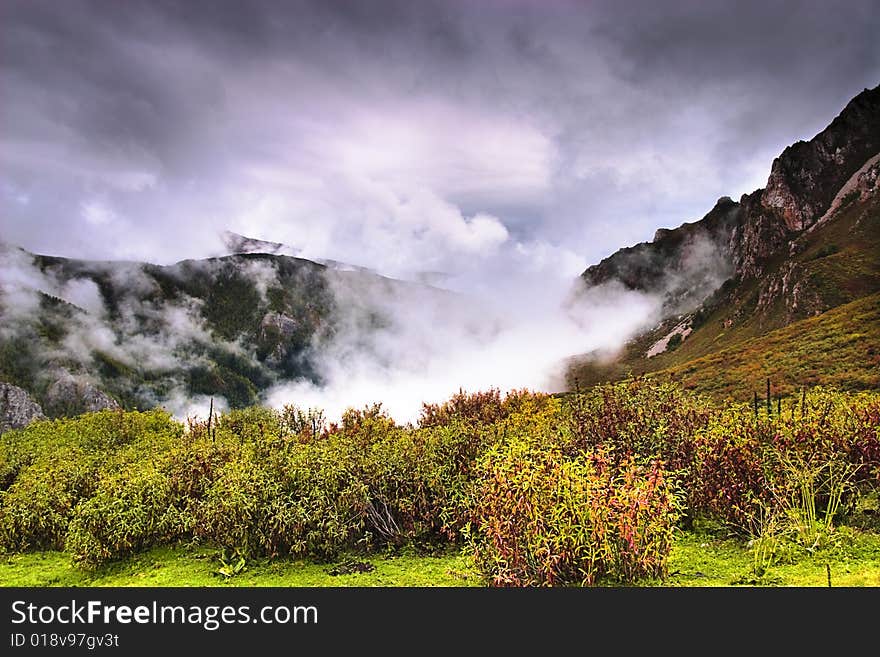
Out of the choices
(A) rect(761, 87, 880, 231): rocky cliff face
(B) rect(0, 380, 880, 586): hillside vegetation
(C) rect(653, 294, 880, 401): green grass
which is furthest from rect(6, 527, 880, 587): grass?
(A) rect(761, 87, 880, 231): rocky cliff face

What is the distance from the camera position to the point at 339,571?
12828 millimetres

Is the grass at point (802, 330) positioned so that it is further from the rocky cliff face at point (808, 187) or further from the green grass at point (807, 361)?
the rocky cliff face at point (808, 187)

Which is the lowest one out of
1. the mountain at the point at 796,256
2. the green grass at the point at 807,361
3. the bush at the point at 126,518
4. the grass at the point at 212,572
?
the grass at the point at 212,572

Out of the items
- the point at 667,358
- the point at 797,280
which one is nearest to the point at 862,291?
the point at 797,280

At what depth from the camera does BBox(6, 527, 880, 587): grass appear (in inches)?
418

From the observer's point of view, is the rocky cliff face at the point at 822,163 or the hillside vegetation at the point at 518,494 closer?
the hillside vegetation at the point at 518,494

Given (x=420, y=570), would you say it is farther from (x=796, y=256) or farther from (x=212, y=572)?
(x=796, y=256)

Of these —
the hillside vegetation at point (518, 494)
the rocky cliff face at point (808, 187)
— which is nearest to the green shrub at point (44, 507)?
the hillside vegetation at point (518, 494)

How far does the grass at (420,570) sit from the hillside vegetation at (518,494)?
0.72ft

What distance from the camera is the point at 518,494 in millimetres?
9453

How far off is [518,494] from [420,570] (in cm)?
397

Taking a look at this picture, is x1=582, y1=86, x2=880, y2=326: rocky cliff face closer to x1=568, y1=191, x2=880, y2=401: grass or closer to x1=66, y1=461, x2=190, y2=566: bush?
x1=568, y1=191, x2=880, y2=401: grass

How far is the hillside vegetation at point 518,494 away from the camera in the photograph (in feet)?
31.1

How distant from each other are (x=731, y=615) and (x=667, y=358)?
162832 millimetres
